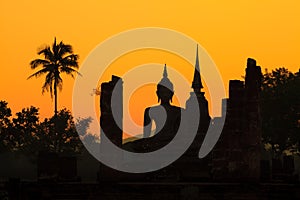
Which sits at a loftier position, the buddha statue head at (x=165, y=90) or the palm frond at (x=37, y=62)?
the palm frond at (x=37, y=62)

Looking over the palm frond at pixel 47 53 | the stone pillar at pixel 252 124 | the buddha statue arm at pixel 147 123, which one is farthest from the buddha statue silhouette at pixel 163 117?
the palm frond at pixel 47 53

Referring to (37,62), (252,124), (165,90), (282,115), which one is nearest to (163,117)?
(165,90)

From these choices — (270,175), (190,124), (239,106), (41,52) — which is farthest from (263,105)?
(239,106)

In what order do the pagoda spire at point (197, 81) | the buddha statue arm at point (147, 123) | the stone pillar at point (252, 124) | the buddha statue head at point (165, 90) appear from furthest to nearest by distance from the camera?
1. the pagoda spire at point (197, 81)
2. the buddha statue head at point (165, 90)
3. the buddha statue arm at point (147, 123)
4. the stone pillar at point (252, 124)

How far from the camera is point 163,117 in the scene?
3506 centimetres

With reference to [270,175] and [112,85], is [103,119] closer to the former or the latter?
[112,85]

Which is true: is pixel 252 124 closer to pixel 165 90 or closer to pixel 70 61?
pixel 165 90

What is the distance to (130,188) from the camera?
75.6ft

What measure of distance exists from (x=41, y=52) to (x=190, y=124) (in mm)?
24983

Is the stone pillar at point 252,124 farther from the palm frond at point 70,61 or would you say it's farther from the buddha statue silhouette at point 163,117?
the palm frond at point 70,61

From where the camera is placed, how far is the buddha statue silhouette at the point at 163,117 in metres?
33.8

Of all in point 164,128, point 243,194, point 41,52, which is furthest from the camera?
point 41,52

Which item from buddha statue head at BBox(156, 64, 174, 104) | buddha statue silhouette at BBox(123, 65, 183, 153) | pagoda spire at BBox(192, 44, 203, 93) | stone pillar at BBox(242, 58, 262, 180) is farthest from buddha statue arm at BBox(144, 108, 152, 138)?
stone pillar at BBox(242, 58, 262, 180)

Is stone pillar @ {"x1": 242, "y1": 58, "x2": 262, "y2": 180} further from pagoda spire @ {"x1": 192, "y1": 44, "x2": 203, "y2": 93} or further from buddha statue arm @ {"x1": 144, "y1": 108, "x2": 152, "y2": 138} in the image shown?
pagoda spire @ {"x1": 192, "y1": 44, "x2": 203, "y2": 93}
